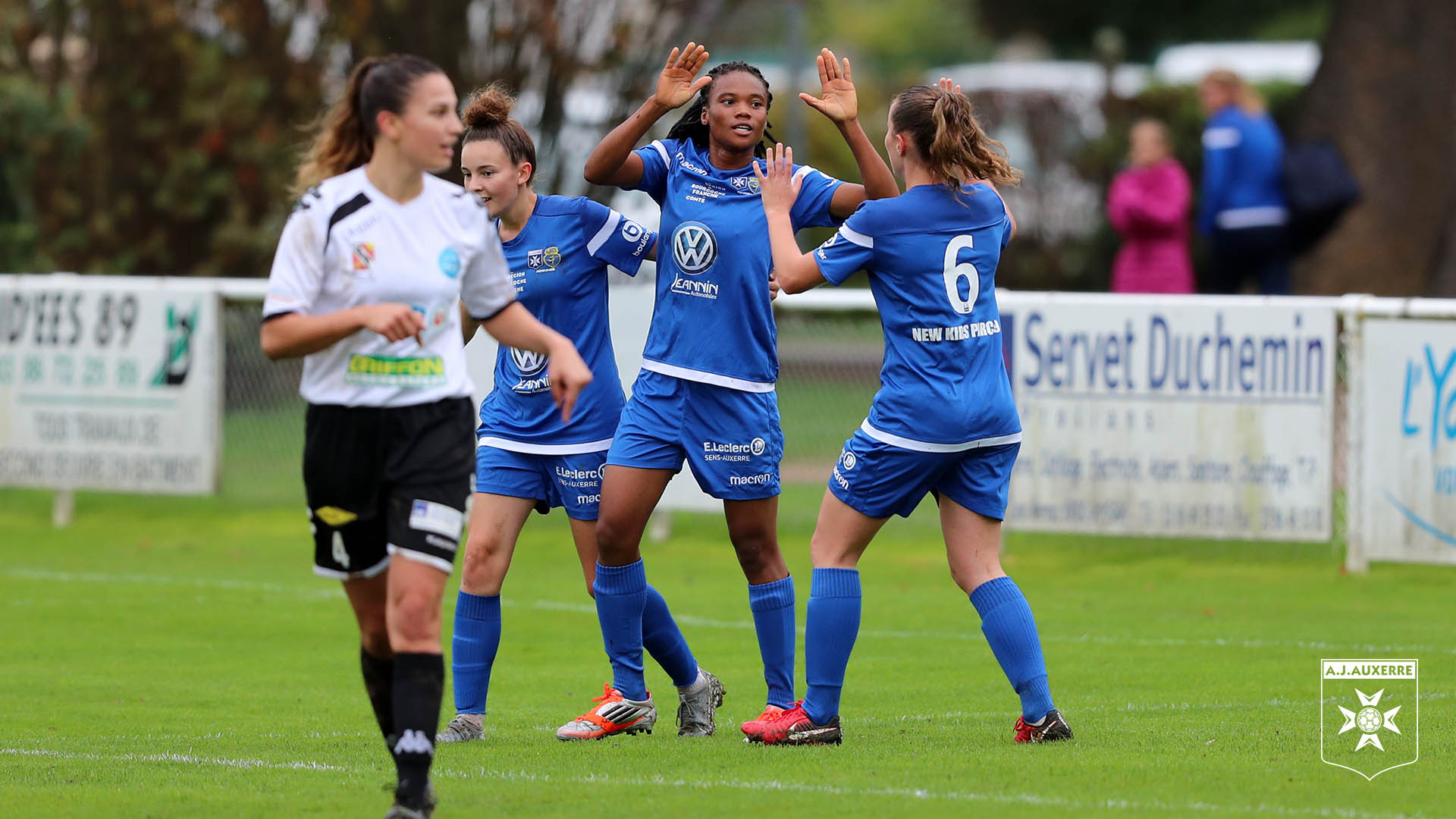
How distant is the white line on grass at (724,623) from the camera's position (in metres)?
8.97

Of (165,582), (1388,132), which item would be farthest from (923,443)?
(1388,132)

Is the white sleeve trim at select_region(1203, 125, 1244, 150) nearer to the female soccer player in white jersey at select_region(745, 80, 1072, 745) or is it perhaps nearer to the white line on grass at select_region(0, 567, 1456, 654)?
the white line on grass at select_region(0, 567, 1456, 654)

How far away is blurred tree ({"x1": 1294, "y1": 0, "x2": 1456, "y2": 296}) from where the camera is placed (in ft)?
66.5

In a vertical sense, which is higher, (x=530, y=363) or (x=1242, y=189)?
(x=1242, y=189)

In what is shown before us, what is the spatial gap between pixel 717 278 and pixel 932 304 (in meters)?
0.79

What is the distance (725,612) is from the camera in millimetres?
10336

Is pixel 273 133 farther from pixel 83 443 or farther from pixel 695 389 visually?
pixel 695 389

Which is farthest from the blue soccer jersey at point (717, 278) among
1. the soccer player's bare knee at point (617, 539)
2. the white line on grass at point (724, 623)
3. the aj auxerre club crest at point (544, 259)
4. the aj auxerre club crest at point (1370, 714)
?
the white line on grass at point (724, 623)

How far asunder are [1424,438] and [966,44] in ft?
180

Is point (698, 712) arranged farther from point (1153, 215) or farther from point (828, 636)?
point (1153, 215)

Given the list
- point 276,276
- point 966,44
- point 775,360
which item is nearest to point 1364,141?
point 775,360

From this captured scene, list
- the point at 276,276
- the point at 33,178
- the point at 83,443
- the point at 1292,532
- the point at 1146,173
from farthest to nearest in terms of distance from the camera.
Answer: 1. the point at 33,178
2. the point at 1146,173
3. the point at 83,443
4. the point at 1292,532
5. the point at 276,276

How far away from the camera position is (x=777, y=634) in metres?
6.83

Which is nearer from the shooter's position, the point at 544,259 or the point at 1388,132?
the point at 544,259
